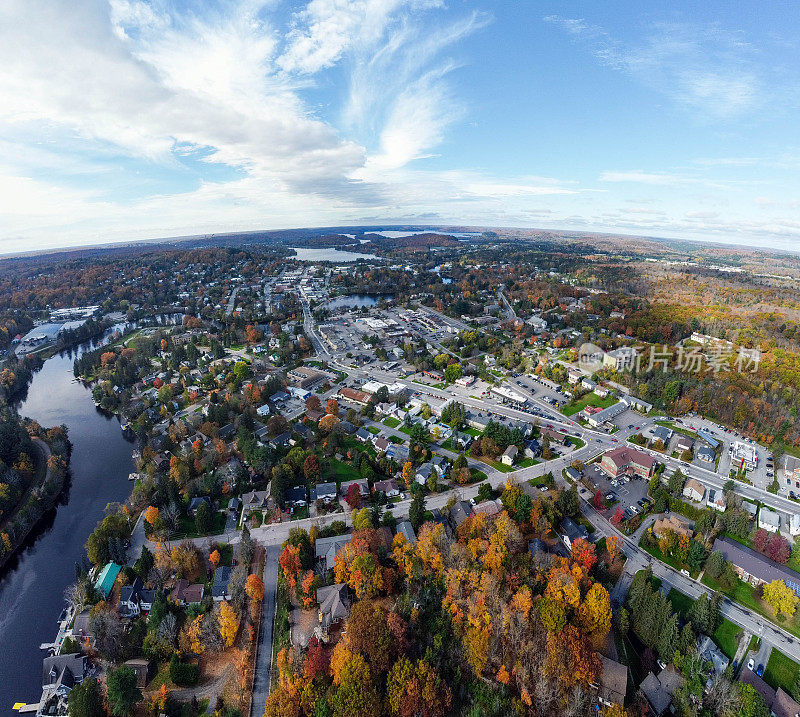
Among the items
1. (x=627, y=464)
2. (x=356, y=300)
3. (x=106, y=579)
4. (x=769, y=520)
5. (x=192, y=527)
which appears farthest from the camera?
(x=356, y=300)

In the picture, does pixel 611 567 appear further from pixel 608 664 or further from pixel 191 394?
pixel 191 394

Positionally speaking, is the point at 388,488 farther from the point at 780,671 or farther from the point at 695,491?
the point at 695,491

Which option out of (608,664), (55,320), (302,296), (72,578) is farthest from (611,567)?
(55,320)

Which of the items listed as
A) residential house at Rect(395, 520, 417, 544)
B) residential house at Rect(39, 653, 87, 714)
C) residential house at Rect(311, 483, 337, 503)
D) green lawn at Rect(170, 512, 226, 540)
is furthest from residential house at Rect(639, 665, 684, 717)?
residential house at Rect(39, 653, 87, 714)

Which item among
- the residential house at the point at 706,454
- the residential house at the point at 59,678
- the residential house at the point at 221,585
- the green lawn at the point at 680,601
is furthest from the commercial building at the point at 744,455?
the residential house at the point at 59,678

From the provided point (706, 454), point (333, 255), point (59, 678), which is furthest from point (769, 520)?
point (333, 255)

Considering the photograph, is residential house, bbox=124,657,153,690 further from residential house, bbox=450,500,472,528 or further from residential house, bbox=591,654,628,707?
residential house, bbox=591,654,628,707
